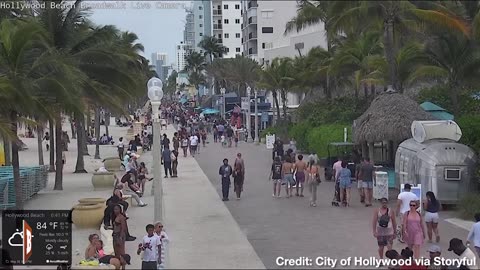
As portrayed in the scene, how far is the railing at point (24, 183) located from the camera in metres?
16.5

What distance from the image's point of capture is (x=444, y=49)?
22.3 meters

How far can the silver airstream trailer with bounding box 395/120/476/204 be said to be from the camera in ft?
52.0

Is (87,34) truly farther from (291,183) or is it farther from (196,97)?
(196,97)

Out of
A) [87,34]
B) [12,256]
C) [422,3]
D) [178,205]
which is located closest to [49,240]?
[12,256]

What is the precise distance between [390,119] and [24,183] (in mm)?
11267

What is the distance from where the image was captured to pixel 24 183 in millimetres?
17781

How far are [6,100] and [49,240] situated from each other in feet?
19.9

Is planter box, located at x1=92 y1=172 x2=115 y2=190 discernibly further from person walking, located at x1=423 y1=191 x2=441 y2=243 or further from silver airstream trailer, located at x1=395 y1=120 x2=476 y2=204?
person walking, located at x1=423 y1=191 x2=441 y2=243

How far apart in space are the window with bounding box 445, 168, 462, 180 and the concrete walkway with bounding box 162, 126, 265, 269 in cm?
551

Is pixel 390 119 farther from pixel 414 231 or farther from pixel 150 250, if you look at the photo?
pixel 150 250

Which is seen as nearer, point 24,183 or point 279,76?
point 24,183

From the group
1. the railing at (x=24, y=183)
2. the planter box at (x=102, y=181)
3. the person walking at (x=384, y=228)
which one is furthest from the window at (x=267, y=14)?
the person walking at (x=384, y=228)
